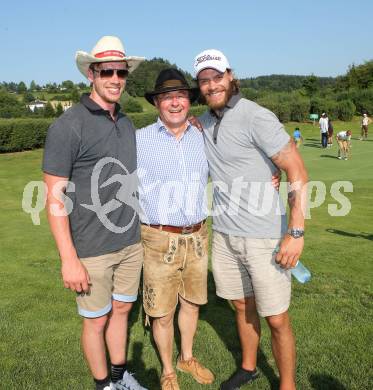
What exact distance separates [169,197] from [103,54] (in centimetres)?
126

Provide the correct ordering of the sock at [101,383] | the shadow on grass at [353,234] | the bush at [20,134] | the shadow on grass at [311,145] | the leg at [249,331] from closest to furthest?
the sock at [101,383] → the leg at [249,331] → the shadow on grass at [353,234] → the bush at [20,134] → the shadow on grass at [311,145]

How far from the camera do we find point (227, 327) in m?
4.93

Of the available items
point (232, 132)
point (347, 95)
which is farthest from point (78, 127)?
point (347, 95)

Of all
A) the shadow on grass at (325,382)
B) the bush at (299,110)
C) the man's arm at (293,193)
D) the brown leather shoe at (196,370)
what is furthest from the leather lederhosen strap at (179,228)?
the bush at (299,110)

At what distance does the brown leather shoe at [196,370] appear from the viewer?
3.99m

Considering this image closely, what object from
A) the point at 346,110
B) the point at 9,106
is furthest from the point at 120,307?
the point at 9,106

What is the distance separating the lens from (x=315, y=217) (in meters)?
10.9

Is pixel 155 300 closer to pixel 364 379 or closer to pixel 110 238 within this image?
pixel 110 238

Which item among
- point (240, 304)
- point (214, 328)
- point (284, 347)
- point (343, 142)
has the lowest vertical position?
point (214, 328)

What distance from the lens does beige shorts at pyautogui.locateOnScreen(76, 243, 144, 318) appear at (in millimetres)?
3506

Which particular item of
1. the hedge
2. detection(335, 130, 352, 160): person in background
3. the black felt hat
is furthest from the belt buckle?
the hedge

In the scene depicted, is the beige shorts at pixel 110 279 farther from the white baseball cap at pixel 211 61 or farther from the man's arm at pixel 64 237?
the white baseball cap at pixel 211 61

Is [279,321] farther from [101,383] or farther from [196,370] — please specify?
[101,383]

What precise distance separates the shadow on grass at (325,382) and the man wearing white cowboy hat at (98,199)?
1.45 metres
